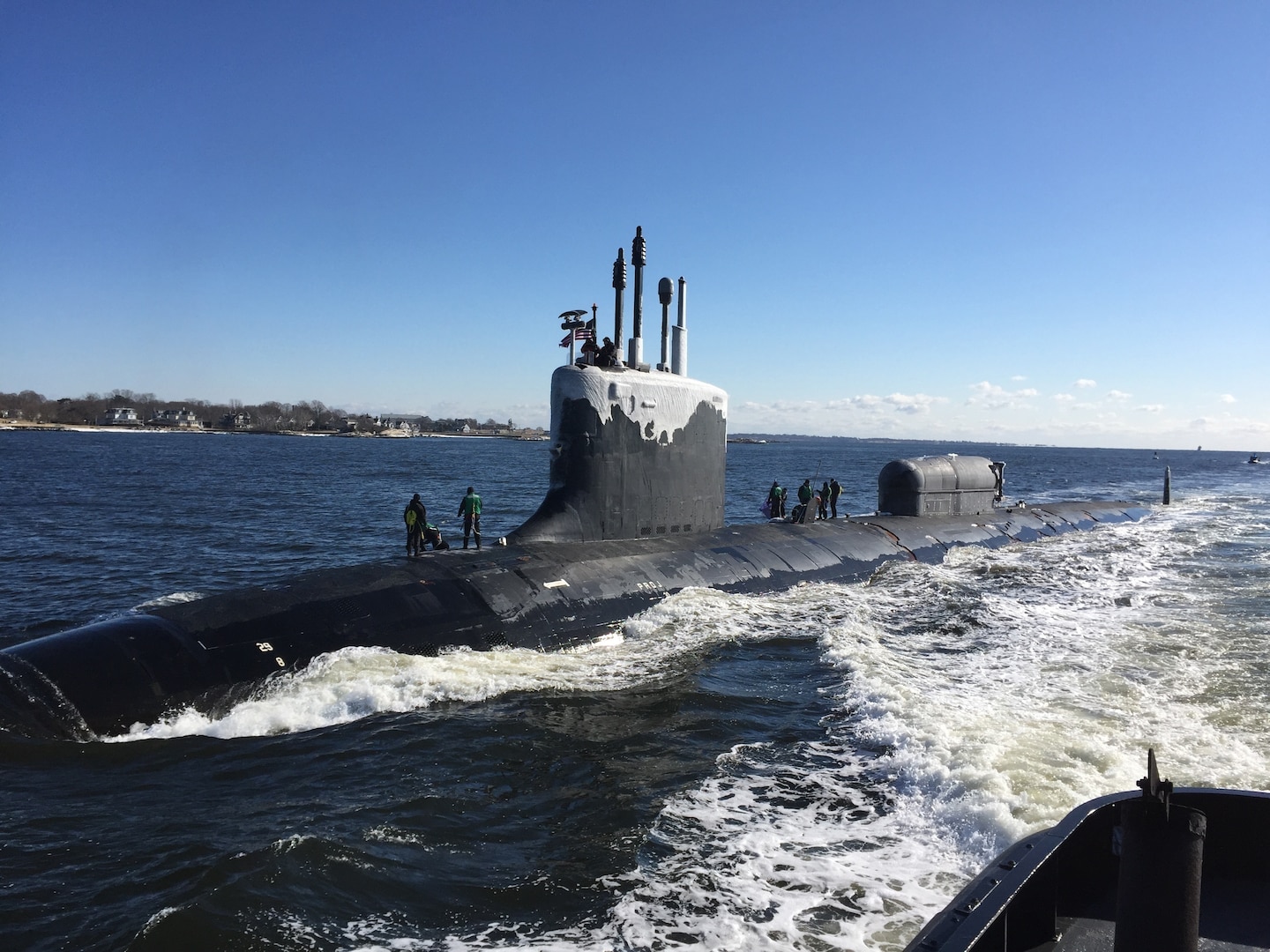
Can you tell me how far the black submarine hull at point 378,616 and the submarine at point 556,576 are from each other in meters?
0.02

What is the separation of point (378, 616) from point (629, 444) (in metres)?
5.09

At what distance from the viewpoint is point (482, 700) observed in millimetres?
9906

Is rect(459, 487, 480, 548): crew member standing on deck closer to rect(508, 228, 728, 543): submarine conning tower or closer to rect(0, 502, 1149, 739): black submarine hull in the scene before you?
rect(508, 228, 728, 543): submarine conning tower

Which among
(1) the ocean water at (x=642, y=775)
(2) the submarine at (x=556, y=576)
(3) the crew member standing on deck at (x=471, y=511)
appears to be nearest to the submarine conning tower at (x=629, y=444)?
(2) the submarine at (x=556, y=576)

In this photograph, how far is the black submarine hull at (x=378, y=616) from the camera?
863 centimetres

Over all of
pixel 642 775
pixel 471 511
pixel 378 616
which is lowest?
pixel 642 775

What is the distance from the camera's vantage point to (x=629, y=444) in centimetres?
1405

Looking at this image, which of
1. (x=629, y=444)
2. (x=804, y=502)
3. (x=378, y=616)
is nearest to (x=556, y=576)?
(x=629, y=444)

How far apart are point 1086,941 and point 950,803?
365 cm

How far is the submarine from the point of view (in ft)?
29.0

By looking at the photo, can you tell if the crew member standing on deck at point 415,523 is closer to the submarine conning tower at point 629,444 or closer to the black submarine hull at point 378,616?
the black submarine hull at point 378,616

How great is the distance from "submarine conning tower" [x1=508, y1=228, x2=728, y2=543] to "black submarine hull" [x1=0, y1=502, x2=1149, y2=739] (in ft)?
1.30

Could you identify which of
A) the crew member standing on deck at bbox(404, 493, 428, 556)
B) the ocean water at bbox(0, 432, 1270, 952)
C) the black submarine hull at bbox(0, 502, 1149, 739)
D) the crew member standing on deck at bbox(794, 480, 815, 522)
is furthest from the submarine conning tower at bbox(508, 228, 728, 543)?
the crew member standing on deck at bbox(794, 480, 815, 522)

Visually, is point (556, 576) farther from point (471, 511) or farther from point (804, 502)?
point (804, 502)
